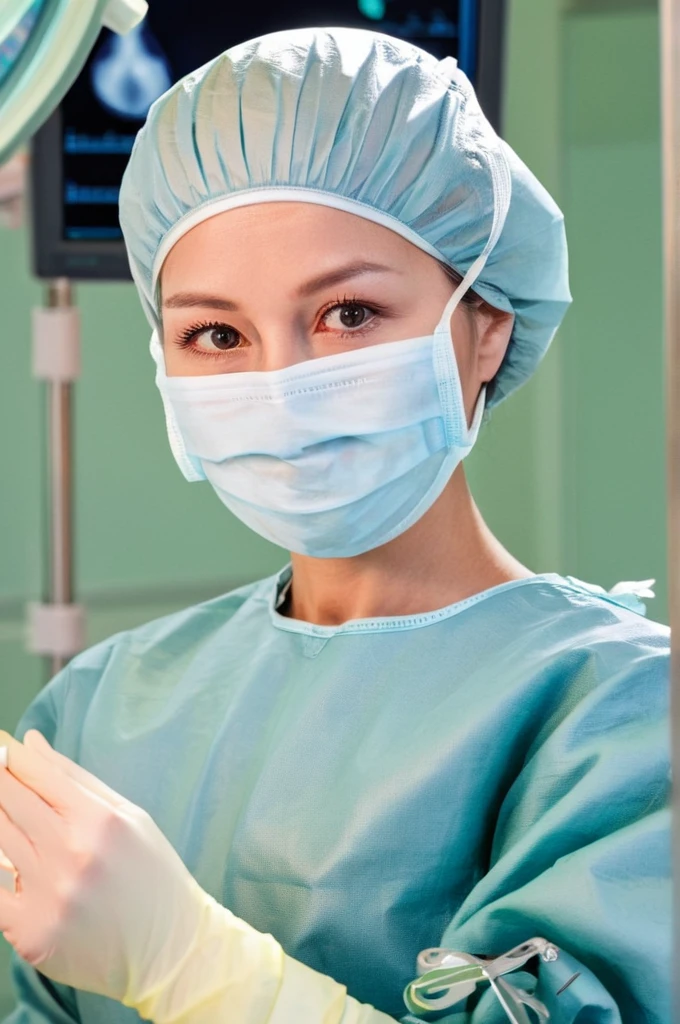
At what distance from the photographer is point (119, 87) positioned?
5.64ft

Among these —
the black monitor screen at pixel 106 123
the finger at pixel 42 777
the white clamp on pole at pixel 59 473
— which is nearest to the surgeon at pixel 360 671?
the finger at pixel 42 777

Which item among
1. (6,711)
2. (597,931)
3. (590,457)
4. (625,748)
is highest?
(590,457)

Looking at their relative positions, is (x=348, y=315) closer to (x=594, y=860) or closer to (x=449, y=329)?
(x=449, y=329)

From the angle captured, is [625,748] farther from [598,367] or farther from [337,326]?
[598,367]

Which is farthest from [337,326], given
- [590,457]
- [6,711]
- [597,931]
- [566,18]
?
[6,711]

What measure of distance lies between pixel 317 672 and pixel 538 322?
0.35m

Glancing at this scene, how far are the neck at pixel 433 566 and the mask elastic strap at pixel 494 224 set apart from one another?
16cm

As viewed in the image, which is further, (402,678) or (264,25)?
(264,25)

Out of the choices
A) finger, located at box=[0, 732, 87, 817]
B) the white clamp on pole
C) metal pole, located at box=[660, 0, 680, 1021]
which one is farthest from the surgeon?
the white clamp on pole

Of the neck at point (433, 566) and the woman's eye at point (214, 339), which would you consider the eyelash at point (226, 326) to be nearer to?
the woman's eye at point (214, 339)

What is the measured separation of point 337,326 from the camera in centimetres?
102

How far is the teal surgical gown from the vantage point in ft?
2.85

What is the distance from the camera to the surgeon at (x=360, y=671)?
871 mm

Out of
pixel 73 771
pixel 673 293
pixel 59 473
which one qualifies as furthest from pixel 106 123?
pixel 673 293
